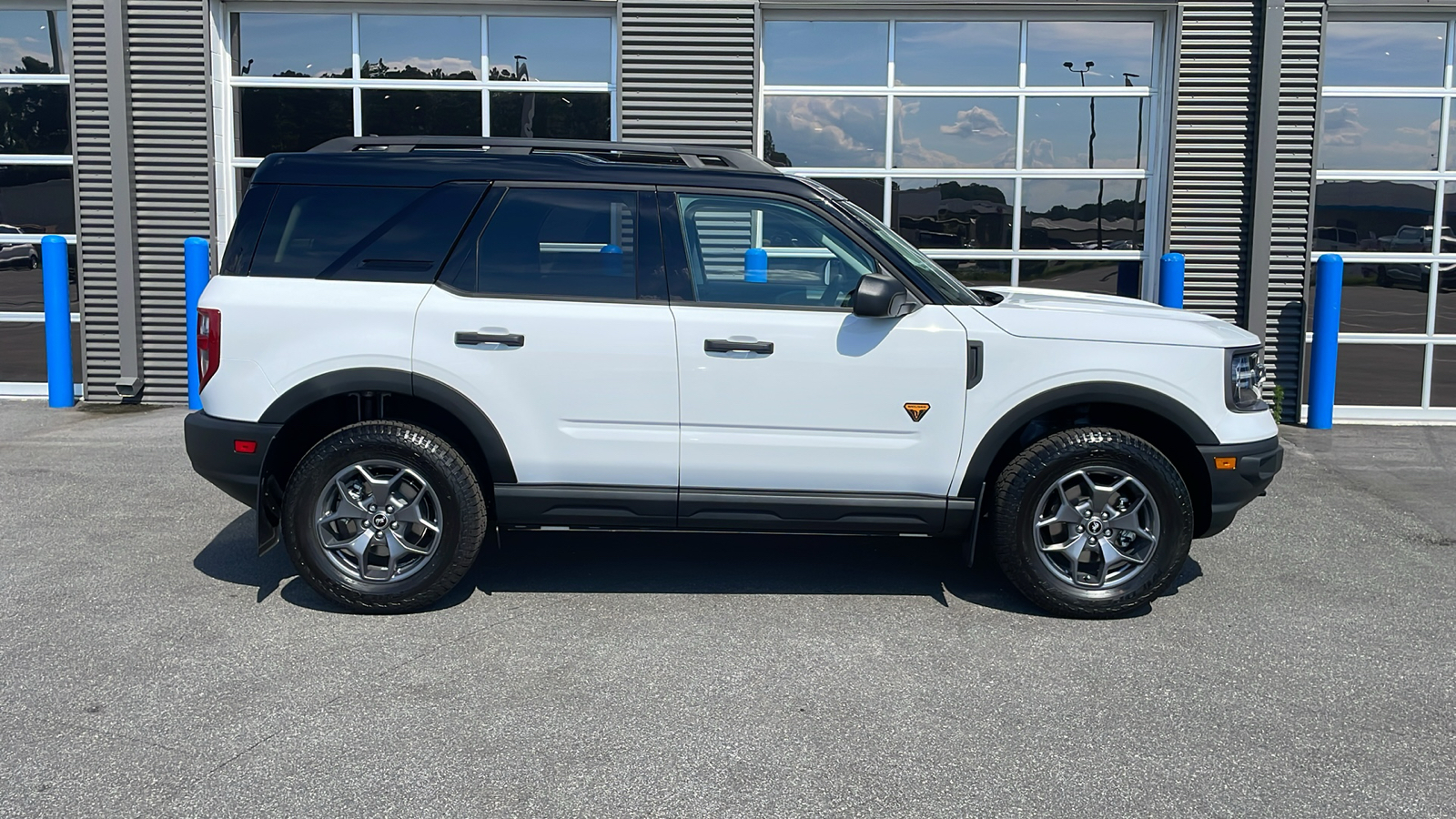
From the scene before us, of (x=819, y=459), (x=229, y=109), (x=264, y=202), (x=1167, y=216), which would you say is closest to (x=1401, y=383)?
(x=1167, y=216)

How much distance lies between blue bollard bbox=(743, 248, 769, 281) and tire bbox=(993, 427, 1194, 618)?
1.29 m

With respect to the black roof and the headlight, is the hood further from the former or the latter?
the black roof

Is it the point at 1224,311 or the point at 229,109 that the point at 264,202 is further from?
the point at 1224,311

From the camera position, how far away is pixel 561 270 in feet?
17.3

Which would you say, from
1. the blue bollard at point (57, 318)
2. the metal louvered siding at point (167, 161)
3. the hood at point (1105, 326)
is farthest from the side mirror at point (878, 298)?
the blue bollard at point (57, 318)

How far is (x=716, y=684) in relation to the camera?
14.8 ft

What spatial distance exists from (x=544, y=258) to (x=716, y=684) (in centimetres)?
192

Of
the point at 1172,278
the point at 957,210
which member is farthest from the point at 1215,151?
the point at 957,210

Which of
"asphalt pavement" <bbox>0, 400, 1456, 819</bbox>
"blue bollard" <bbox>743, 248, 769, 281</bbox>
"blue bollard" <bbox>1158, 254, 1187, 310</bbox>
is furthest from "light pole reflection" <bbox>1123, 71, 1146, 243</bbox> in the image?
"blue bollard" <bbox>743, 248, 769, 281</bbox>

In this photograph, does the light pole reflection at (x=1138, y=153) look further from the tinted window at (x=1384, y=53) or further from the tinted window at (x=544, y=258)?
the tinted window at (x=544, y=258)

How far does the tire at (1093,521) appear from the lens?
5184mm

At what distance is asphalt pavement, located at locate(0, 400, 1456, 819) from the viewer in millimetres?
3662

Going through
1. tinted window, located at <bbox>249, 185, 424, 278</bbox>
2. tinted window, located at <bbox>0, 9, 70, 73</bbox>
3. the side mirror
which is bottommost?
the side mirror

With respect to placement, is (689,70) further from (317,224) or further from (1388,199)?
(1388,199)
